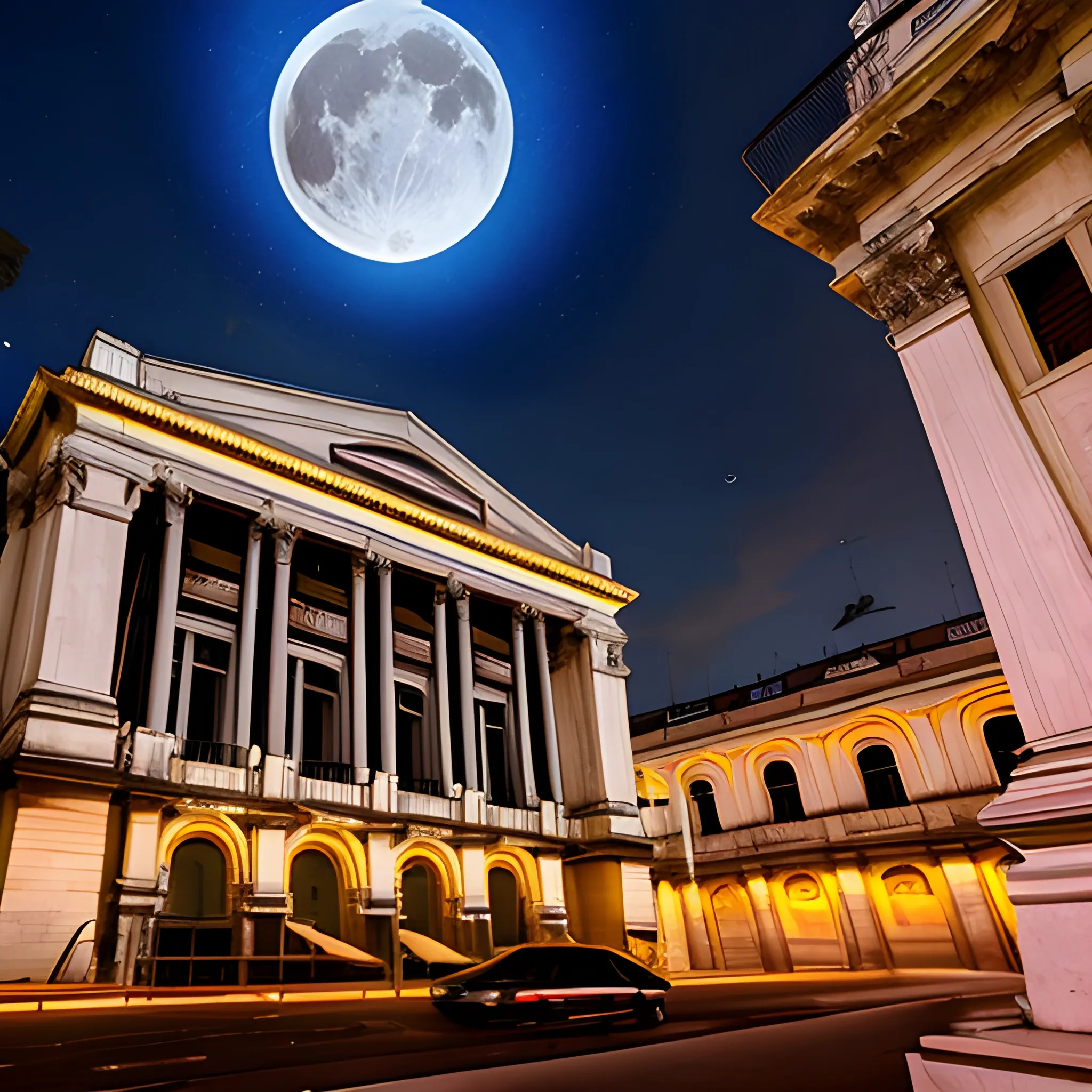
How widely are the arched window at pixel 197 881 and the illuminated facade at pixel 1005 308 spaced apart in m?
15.0

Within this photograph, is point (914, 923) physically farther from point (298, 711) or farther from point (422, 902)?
point (298, 711)

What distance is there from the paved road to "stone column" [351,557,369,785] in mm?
8816

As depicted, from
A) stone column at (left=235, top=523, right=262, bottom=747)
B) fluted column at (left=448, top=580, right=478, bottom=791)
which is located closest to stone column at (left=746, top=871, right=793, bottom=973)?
fluted column at (left=448, top=580, right=478, bottom=791)

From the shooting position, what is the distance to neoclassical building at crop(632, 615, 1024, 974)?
24.9 metres

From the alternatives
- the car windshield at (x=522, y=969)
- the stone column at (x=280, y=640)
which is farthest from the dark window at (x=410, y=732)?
the car windshield at (x=522, y=969)

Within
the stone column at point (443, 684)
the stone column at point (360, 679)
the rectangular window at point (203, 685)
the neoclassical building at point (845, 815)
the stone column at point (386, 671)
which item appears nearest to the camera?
the rectangular window at point (203, 685)

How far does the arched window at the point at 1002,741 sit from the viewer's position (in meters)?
25.0

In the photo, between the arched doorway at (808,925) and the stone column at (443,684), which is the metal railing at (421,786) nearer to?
the stone column at (443,684)

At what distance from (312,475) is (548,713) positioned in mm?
10605

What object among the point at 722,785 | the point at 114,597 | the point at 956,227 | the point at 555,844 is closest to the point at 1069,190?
the point at 956,227

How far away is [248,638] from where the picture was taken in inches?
741

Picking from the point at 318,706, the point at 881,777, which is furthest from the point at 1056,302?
the point at 881,777

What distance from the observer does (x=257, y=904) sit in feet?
53.1

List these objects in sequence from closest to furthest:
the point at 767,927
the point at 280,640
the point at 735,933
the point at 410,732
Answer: the point at 280,640 < the point at 410,732 < the point at 767,927 < the point at 735,933
